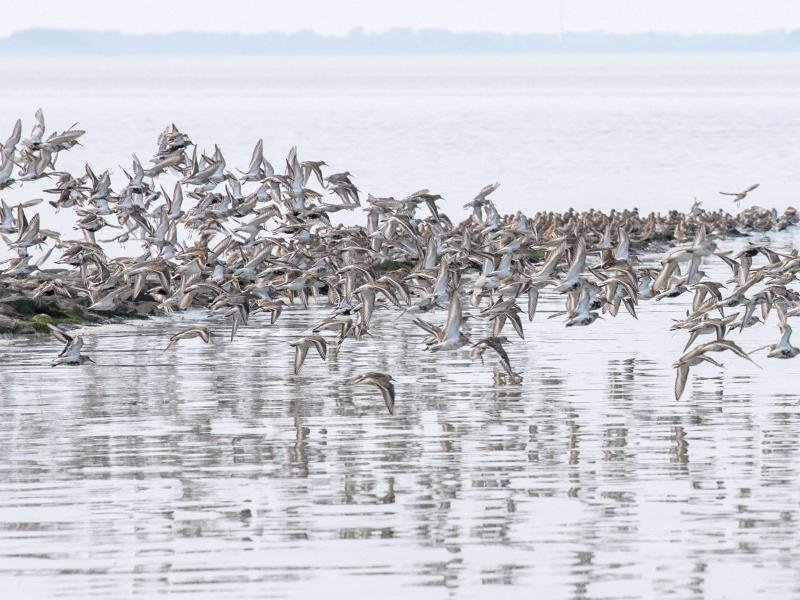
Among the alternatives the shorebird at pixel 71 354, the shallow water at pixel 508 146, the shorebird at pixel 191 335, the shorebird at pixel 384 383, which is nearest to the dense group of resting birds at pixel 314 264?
the shorebird at pixel 191 335

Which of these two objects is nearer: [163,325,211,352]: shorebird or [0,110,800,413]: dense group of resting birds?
[163,325,211,352]: shorebird

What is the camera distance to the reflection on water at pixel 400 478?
658 inches

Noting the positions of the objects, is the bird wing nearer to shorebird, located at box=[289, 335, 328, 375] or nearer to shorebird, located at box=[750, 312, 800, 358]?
shorebird, located at box=[750, 312, 800, 358]

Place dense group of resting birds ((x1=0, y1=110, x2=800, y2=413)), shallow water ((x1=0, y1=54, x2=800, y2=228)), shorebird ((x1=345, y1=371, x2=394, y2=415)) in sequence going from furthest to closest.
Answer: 1. shallow water ((x1=0, y1=54, x2=800, y2=228))
2. dense group of resting birds ((x1=0, y1=110, x2=800, y2=413))
3. shorebird ((x1=345, y1=371, x2=394, y2=415))

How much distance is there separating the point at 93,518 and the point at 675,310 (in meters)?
19.9

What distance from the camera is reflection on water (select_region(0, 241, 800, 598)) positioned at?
1672 cm

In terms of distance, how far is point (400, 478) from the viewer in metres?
20.6

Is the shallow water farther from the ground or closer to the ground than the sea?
closer to the ground

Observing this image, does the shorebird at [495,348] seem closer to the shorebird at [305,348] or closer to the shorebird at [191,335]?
the shorebird at [305,348]

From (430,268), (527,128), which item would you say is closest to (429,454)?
(430,268)

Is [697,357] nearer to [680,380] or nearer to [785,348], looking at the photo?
[680,380]

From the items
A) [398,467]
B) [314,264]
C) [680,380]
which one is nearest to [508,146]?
[314,264]

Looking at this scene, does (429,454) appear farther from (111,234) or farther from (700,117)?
(700,117)

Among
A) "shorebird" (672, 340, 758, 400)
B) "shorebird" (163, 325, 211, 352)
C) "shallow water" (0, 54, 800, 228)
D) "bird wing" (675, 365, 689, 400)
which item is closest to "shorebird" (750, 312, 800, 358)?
"shorebird" (672, 340, 758, 400)
